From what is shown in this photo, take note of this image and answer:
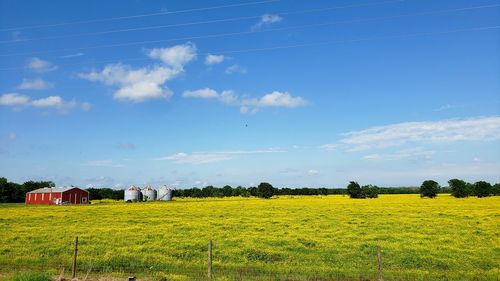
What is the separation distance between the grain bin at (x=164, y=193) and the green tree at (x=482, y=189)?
4414 inches

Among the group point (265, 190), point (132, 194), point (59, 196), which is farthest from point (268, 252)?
point (265, 190)

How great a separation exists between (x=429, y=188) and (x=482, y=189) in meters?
19.1

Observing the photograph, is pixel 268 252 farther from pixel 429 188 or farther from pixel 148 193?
pixel 148 193

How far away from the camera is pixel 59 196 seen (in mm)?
113375

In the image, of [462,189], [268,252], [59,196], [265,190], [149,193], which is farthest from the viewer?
[265,190]

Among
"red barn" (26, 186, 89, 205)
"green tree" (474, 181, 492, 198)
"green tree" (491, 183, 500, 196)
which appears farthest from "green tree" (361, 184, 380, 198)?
"red barn" (26, 186, 89, 205)

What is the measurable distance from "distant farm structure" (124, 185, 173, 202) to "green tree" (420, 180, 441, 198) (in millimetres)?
94066

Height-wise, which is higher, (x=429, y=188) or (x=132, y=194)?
(x=132, y=194)

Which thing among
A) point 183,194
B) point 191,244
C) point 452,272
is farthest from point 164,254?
point 183,194

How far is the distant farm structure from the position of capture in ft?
492

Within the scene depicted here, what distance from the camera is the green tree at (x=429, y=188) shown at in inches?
5463

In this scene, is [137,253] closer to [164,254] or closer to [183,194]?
[164,254]

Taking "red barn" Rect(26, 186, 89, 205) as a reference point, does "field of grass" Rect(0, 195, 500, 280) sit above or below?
below

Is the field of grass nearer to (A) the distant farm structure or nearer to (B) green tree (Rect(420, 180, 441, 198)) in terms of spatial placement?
(B) green tree (Rect(420, 180, 441, 198))
